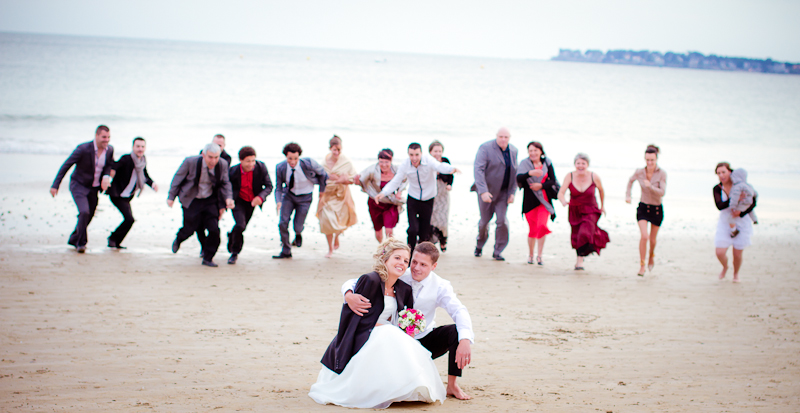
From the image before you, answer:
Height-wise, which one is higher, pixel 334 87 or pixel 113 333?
pixel 334 87

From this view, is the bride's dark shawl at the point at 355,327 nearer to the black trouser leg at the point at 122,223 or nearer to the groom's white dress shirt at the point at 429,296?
the groom's white dress shirt at the point at 429,296

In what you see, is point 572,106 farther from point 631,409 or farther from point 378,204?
point 631,409

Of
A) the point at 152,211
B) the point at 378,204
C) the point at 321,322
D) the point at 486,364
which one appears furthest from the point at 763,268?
the point at 152,211

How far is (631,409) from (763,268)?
660 centimetres

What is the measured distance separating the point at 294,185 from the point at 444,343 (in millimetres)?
5512

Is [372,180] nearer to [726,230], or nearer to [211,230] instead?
[211,230]

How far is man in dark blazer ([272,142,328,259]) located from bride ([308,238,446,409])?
5.17 m

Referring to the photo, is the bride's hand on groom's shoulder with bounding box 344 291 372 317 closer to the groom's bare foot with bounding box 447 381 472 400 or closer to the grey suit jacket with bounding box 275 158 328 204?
the groom's bare foot with bounding box 447 381 472 400

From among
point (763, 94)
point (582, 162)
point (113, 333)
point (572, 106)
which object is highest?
point (763, 94)

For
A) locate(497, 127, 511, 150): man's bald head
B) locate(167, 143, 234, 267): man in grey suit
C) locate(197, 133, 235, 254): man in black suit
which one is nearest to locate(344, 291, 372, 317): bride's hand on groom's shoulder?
locate(167, 143, 234, 267): man in grey suit

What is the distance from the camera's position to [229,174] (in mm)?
8875

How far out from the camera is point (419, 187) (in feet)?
29.4

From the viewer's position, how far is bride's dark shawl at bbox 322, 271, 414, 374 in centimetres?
397

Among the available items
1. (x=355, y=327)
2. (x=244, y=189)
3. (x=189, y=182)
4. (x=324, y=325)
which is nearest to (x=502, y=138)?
(x=244, y=189)
